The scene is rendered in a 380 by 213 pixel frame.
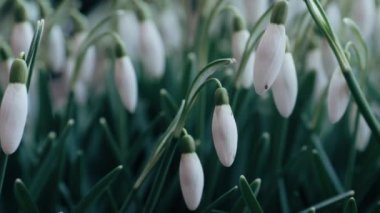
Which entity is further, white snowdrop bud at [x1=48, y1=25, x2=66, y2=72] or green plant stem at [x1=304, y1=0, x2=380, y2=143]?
white snowdrop bud at [x1=48, y1=25, x2=66, y2=72]

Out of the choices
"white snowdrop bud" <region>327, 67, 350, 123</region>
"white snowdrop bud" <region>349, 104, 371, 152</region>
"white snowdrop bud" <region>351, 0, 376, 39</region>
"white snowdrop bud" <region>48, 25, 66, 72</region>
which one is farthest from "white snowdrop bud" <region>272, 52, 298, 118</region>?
"white snowdrop bud" <region>48, 25, 66, 72</region>

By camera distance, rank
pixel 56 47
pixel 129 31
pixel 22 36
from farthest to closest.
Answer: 1. pixel 129 31
2. pixel 56 47
3. pixel 22 36

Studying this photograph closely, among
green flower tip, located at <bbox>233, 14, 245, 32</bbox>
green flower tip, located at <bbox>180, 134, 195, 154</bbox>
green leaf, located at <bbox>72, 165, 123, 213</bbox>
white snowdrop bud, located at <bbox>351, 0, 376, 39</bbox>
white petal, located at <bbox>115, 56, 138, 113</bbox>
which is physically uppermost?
green flower tip, located at <bbox>233, 14, 245, 32</bbox>

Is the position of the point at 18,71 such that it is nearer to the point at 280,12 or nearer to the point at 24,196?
the point at 24,196

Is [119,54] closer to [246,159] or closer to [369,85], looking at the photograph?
[246,159]

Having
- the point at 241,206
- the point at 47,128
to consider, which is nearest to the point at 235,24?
the point at 241,206

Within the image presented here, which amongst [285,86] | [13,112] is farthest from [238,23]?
[13,112]

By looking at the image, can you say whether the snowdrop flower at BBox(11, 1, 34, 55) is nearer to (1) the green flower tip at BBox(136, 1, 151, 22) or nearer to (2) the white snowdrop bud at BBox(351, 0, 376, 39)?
(1) the green flower tip at BBox(136, 1, 151, 22)
